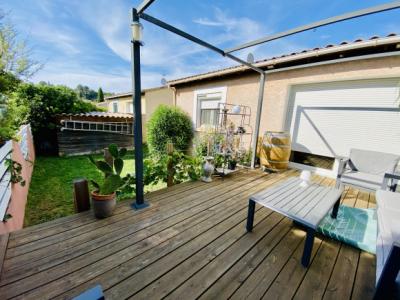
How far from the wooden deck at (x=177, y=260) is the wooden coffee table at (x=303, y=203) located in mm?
230

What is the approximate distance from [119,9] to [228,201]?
3203mm

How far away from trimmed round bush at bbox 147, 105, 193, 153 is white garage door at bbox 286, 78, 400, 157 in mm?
3752

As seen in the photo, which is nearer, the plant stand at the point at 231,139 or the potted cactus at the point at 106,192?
the potted cactus at the point at 106,192

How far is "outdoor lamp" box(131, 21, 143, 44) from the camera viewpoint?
1.99m

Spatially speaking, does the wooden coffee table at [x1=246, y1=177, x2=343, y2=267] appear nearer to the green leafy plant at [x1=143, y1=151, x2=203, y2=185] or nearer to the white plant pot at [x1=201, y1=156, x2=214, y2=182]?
the white plant pot at [x1=201, y1=156, x2=214, y2=182]

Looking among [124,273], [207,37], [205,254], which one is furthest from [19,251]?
[207,37]

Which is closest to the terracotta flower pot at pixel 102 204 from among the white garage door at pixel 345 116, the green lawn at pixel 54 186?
the green lawn at pixel 54 186

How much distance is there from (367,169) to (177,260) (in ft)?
11.9

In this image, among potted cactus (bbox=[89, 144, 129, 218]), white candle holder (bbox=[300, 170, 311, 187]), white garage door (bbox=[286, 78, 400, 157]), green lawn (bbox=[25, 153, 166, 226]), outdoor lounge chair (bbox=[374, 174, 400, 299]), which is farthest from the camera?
white garage door (bbox=[286, 78, 400, 157])

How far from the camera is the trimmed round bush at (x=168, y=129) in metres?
6.61

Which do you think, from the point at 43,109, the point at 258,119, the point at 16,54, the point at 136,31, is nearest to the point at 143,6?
the point at 136,31

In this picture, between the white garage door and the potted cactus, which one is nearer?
the potted cactus

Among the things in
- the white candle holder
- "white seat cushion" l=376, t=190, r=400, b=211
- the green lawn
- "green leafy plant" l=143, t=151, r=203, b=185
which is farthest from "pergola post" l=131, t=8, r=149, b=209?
"white seat cushion" l=376, t=190, r=400, b=211

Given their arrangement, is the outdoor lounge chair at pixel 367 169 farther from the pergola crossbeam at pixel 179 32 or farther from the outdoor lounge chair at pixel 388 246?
the pergola crossbeam at pixel 179 32
